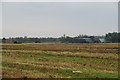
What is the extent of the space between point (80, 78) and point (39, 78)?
276 cm

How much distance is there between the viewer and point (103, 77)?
14180 millimetres

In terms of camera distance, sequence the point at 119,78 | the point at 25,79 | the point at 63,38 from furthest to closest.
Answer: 1. the point at 63,38
2. the point at 119,78
3. the point at 25,79

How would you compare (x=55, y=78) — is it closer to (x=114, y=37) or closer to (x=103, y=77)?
(x=103, y=77)

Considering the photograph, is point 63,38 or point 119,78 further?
point 63,38

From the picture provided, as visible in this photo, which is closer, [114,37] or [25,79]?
[25,79]

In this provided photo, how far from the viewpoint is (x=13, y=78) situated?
1316 centimetres

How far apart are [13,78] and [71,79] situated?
3801 mm

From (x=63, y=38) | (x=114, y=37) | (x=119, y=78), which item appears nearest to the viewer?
(x=119, y=78)

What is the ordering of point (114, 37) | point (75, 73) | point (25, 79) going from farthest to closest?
1. point (114, 37)
2. point (75, 73)
3. point (25, 79)

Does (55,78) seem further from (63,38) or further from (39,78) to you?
(63,38)

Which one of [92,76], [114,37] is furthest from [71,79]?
[114,37]

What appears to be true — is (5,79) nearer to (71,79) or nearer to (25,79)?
(25,79)

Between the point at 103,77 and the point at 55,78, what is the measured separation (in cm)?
347

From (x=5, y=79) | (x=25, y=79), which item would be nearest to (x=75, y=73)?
(x=25, y=79)
